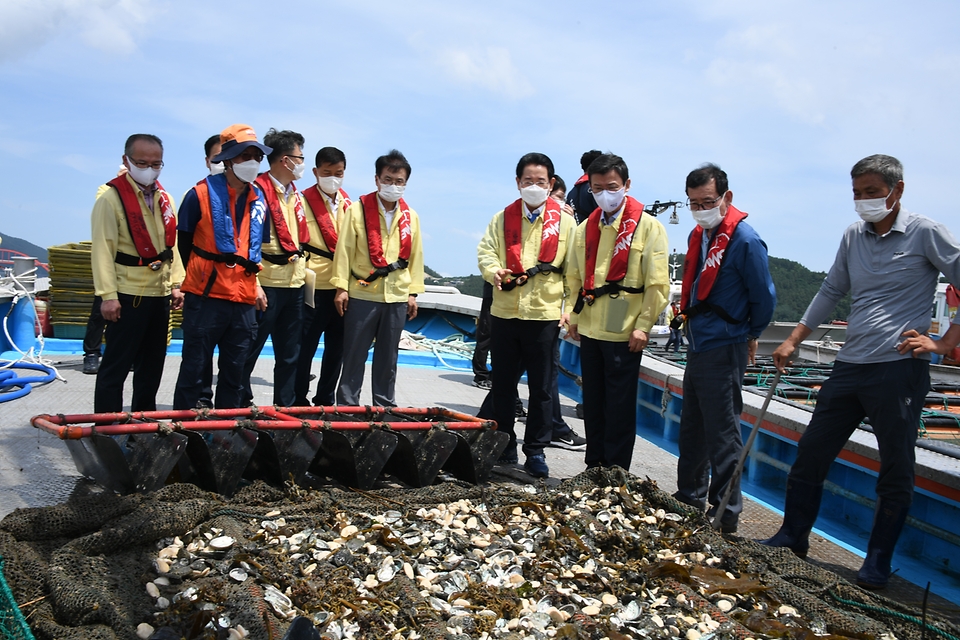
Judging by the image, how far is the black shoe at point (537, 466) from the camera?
4.76m

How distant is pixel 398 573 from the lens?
3.00 metres

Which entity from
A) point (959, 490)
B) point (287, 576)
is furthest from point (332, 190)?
point (959, 490)

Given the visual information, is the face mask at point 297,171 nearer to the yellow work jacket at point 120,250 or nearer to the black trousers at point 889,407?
the yellow work jacket at point 120,250

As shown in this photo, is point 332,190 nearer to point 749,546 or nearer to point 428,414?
point 428,414

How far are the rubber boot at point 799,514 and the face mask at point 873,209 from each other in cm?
133

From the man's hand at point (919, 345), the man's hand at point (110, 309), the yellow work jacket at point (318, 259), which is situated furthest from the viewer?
the yellow work jacket at point (318, 259)

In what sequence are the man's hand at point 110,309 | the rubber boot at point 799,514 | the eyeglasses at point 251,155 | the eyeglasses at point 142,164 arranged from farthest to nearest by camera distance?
the eyeglasses at point 251,155, the eyeglasses at point 142,164, the man's hand at point 110,309, the rubber boot at point 799,514

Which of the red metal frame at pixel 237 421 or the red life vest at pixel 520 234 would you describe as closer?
the red metal frame at pixel 237 421

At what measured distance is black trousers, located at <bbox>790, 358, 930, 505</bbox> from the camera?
339 centimetres

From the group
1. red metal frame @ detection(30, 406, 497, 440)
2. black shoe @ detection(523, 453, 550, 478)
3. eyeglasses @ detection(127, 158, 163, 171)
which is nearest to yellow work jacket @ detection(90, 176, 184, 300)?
eyeglasses @ detection(127, 158, 163, 171)

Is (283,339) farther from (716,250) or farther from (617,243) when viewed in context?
(716,250)

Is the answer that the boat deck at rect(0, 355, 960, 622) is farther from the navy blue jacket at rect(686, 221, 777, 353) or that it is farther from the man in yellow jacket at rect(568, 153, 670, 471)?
the navy blue jacket at rect(686, 221, 777, 353)

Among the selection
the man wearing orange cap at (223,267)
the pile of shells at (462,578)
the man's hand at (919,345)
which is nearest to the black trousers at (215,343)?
the man wearing orange cap at (223,267)

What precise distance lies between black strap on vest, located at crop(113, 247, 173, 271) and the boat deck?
111 centimetres
